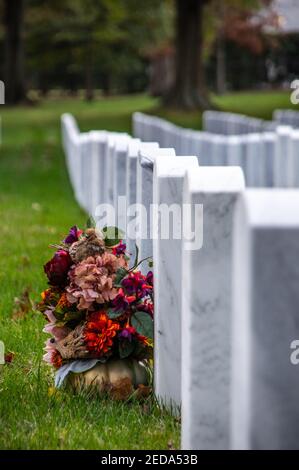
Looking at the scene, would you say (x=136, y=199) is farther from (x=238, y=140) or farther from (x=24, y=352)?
(x=238, y=140)

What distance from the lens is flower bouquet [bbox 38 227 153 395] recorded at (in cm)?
513

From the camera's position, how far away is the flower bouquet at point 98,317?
16.8 ft

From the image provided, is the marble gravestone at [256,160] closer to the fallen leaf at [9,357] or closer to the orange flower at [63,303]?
the fallen leaf at [9,357]

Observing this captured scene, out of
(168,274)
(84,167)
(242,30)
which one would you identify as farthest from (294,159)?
(242,30)

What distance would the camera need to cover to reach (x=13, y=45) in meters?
52.3

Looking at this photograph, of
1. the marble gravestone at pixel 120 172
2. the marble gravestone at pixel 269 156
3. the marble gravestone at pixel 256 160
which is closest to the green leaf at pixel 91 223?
the marble gravestone at pixel 120 172

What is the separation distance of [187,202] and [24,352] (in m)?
2.40

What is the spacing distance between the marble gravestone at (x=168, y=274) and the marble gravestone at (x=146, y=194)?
0.60m

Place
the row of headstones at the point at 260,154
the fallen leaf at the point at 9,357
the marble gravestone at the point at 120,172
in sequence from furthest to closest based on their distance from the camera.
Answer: the row of headstones at the point at 260,154, the marble gravestone at the point at 120,172, the fallen leaf at the point at 9,357

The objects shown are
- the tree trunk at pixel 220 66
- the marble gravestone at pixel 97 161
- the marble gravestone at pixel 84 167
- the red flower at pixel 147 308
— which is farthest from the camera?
the tree trunk at pixel 220 66

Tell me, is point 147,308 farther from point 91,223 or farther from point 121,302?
point 91,223

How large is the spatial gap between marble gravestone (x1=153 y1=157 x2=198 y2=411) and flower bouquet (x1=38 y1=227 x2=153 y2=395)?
27 cm

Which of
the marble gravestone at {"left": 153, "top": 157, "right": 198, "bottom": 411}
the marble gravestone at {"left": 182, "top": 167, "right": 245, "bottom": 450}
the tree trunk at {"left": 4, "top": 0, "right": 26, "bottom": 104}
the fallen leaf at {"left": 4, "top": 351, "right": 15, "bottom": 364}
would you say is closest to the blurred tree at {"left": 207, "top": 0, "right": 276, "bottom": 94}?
the tree trunk at {"left": 4, "top": 0, "right": 26, "bottom": 104}

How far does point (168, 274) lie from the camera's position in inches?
186
